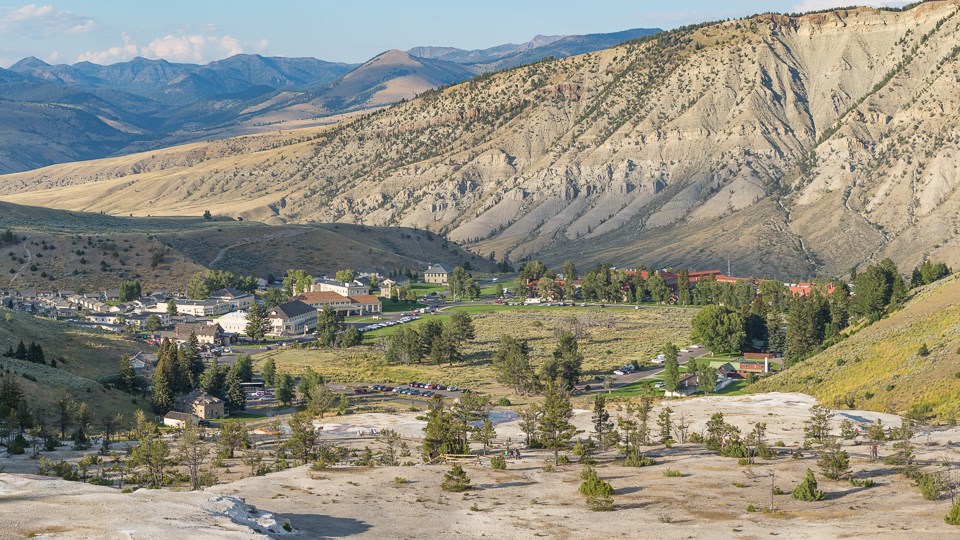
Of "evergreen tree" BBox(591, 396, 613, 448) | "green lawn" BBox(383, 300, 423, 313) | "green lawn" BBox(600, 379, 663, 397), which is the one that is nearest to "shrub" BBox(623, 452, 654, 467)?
"evergreen tree" BBox(591, 396, 613, 448)

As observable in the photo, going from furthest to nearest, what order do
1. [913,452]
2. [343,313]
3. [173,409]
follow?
1. [343,313]
2. [173,409]
3. [913,452]

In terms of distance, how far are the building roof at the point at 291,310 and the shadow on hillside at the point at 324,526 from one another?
108m

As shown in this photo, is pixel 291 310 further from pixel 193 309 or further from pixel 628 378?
pixel 628 378

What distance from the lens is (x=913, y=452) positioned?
67875 mm

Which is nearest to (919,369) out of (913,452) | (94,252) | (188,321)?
(913,452)

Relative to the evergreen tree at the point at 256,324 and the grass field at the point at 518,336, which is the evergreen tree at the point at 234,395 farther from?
the evergreen tree at the point at 256,324

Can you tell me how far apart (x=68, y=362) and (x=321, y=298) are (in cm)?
7488

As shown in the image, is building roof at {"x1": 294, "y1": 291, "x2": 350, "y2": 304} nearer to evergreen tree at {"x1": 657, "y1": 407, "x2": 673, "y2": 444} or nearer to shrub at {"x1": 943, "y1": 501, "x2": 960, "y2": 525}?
evergreen tree at {"x1": 657, "y1": 407, "x2": 673, "y2": 444}

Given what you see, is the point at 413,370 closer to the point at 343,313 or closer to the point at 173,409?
the point at 173,409

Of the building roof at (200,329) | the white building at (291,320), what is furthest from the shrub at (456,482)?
the white building at (291,320)

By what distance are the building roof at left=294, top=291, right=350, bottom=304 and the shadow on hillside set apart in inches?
4948

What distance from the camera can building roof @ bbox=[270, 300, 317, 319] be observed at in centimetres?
16075

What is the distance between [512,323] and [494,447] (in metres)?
85.9

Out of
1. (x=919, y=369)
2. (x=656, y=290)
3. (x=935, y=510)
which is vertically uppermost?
(x=656, y=290)
